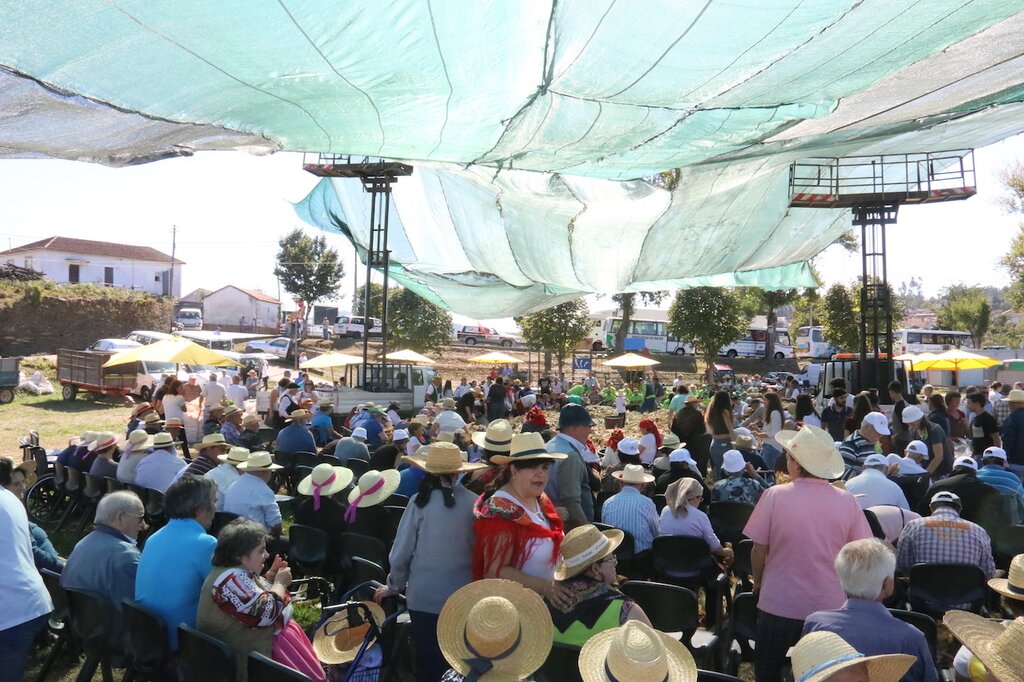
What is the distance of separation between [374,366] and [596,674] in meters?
16.6

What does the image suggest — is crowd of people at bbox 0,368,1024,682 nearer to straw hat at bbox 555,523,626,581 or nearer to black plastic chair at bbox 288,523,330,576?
straw hat at bbox 555,523,626,581

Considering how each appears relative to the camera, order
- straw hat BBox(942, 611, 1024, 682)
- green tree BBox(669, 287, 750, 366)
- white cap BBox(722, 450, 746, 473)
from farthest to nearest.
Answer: green tree BBox(669, 287, 750, 366)
white cap BBox(722, 450, 746, 473)
straw hat BBox(942, 611, 1024, 682)

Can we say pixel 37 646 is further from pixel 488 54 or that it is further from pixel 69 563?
pixel 488 54

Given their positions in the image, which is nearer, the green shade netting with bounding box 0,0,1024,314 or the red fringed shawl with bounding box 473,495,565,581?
the red fringed shawl with bounding box 473,495,565,581

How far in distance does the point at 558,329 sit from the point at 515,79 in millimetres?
28625

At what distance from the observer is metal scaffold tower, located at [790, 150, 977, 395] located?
32.7 ft

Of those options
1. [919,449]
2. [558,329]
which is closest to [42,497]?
[919,449]

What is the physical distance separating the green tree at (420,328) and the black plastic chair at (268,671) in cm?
3550

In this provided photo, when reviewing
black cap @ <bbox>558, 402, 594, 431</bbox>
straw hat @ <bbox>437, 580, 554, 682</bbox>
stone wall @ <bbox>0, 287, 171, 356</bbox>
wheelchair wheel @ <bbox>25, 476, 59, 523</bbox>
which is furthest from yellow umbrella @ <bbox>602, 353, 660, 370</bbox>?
stone wall @ <bbox>0, 287, 171, 356</bbox>

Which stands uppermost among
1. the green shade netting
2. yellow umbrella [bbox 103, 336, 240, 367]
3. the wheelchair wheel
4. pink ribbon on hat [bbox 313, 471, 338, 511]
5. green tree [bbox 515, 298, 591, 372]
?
the green shade netting

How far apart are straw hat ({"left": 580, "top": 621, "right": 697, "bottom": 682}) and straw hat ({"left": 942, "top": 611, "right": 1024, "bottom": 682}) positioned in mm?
747

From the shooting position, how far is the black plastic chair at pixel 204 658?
10.0 ft

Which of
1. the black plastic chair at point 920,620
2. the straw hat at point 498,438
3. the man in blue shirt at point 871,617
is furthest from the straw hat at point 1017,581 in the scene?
the straw hat at point 498,438

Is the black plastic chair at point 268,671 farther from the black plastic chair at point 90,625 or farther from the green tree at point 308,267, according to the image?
the green tree at point 308,267
